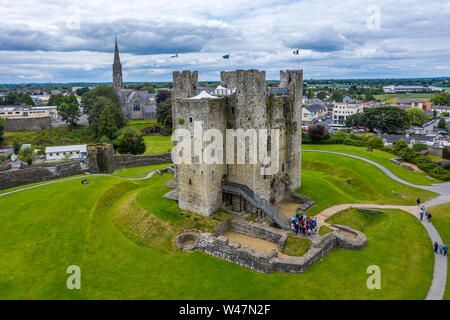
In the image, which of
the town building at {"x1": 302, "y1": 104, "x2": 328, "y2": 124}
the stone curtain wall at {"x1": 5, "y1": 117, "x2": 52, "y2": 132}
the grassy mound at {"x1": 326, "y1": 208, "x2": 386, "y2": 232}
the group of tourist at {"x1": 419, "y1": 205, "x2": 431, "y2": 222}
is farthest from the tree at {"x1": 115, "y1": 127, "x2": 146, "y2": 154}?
the town building at {"x1": 302, "y1": 104, "x2": 328, "y2": 124}

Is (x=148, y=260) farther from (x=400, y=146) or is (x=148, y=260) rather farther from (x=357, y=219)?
(x=400, y=146)

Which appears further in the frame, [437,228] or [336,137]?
[336,137]

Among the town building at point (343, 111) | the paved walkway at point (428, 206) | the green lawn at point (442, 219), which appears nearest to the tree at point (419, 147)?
the paved walkway at point (428, 206)

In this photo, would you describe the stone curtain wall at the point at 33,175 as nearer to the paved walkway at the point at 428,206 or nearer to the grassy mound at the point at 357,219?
the paved walkway at the point at 428,206

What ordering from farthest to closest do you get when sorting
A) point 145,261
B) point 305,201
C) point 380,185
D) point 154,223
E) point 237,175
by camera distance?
point 380,185 → point 305,201 → point 237,175 → point 154,223 → point 145,261

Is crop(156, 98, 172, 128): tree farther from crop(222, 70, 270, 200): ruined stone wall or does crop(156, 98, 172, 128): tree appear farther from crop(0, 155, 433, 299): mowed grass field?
crop(222, 70, 270, 200): ruined stone wall
